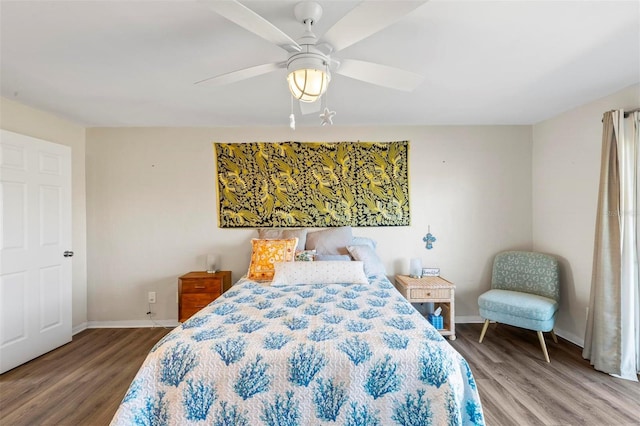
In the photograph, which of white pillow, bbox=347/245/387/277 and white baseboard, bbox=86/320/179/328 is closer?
white pillow, bbox=347/245/387/277

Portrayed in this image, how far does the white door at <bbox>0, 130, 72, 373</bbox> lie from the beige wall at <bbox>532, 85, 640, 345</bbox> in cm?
530

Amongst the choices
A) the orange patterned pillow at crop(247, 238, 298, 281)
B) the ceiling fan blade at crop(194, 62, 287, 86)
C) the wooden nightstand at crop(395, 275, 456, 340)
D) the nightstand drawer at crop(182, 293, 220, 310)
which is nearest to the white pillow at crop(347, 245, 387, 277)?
the wooden nightstand at crop(395, 275, 456, 340)

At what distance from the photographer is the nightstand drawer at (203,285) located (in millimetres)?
3174

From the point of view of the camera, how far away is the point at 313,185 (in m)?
3.54

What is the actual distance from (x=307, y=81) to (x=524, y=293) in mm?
3146

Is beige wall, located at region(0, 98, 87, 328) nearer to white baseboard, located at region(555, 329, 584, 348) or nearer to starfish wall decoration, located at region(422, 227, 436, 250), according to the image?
starfish wall decoration, located at region(422, 227, 436, 250)

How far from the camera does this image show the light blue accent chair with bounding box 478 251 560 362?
8.98ft

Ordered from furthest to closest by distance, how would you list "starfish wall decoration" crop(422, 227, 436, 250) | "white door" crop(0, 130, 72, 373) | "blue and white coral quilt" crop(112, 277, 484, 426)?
"starfish wall decoration" crop(422, 227, 436, 250), "white door" crop(0, 130, 72, 373), "blue and white coral quilt" crop(112, 277, 484, 426)

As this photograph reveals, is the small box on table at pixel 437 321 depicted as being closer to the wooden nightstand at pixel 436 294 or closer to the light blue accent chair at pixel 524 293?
the wooden nightstand at pixel 436 294

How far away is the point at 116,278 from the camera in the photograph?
356 centimetres

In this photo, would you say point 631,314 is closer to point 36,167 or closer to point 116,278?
point 116,278

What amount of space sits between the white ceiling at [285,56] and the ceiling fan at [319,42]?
12 centimetres

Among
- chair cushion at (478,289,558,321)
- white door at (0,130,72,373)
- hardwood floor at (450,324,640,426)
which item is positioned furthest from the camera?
chair cushion at (478,289,558,321)

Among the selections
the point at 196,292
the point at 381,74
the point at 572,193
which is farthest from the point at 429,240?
the point at 196,292
